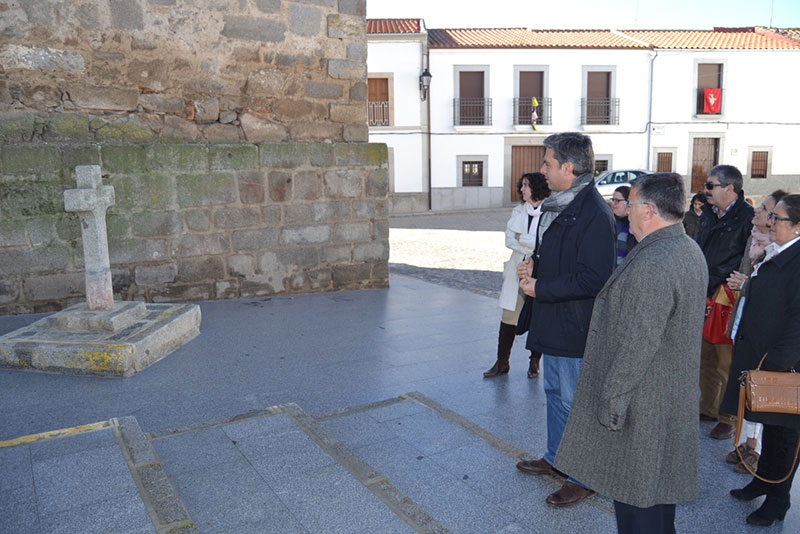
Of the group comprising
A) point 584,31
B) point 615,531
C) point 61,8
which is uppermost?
point 584,31

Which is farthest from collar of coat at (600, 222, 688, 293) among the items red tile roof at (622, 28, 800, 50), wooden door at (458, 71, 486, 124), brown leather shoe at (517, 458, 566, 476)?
red tile roof at (622, 28, 800, 50)

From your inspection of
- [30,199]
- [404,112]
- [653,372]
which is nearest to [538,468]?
[653,372]

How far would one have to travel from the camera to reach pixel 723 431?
3.33 m

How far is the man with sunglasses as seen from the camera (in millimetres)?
3531

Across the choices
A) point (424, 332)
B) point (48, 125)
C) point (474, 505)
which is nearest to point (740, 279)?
point (474, 505)

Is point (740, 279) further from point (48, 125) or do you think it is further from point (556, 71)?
point (556, 71)

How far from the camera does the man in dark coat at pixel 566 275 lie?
2.58 metres

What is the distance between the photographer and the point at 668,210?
204cm

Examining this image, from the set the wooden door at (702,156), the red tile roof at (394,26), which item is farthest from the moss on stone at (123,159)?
the wooden door at (702,156)

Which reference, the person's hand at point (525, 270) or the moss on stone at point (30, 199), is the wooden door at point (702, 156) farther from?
the person's hand at point (525, 270)

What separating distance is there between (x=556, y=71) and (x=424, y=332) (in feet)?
64.9

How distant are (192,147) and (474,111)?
1778cm

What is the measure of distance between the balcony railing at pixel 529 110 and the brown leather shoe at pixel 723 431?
2048cm

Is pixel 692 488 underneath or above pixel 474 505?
above
